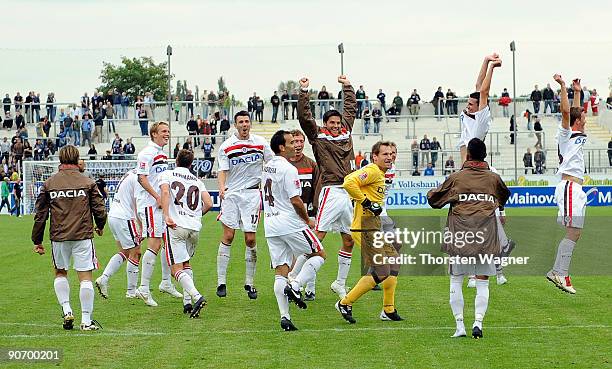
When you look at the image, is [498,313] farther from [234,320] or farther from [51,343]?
[51,343]

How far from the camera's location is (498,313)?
12594 millimetres

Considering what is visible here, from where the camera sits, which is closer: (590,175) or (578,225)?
(578,225)

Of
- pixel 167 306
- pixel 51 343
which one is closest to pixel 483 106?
pixel 167 306

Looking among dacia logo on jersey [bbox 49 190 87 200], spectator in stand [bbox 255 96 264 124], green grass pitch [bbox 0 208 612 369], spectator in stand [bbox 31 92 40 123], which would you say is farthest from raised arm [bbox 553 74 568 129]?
spectator in stand [bbox 31 92 40 123]

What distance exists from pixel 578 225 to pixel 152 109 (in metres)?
35.5

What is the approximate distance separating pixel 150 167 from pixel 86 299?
10.6 ft

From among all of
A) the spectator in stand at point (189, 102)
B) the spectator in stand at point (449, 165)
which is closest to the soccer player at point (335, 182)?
the spectator in stand at point (449, 165)

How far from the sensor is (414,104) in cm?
4912

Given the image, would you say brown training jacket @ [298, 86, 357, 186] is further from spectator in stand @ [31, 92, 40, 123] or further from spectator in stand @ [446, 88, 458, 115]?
spectator in stand @ [31, 92, 40, 123]

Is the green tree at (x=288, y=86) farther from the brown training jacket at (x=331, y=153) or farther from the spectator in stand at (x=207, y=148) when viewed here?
the brown training jacket at (x=331, y=153)

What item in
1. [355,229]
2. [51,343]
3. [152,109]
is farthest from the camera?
[152,109]

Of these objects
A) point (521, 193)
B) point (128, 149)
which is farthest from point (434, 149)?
point (128, 149)

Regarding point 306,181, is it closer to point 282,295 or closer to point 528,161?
point 282,295

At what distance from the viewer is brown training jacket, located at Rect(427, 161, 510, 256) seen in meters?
10.8
